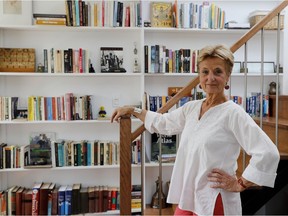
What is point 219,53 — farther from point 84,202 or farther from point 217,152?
point 84,202

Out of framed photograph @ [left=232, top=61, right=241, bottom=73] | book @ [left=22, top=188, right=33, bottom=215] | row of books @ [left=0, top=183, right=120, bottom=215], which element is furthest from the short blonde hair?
book @ [left=22, top=188, right=33, bottom=215]

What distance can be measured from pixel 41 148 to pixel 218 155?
2.48 m

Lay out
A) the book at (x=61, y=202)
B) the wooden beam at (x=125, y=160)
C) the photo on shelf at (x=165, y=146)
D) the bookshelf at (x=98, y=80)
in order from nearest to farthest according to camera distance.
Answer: the wooden beam at (x=125, y=160)
the book at (x=61, y=202)
the bookshelf at (x=98, y=80)
the photo on shelf at (x=165, y=146)

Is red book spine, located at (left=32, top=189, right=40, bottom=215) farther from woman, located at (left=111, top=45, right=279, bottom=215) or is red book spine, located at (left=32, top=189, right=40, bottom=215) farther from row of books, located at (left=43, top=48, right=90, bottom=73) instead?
woman, located at (left=111, top=45, right=279, bottom=215)

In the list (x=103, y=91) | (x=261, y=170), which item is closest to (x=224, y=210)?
(x=261, y=170)

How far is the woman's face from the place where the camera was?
1335 millimetres

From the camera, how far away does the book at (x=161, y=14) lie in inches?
132

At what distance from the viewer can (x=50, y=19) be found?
10.2ft

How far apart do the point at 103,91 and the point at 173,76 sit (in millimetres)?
844

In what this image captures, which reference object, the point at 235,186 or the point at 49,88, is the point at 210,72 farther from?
the point at 49,88

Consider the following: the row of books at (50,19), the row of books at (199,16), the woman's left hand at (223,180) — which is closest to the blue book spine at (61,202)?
the row of books at (50,19)

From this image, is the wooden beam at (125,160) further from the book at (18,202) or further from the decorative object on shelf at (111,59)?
the book at (18,202)

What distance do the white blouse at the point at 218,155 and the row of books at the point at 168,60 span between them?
1929 millimetres

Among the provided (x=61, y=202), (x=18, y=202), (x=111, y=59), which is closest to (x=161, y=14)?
(x=111, y=59)
